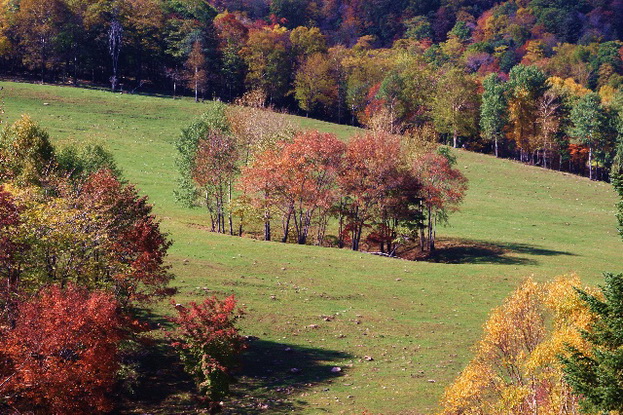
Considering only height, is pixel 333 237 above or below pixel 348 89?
below

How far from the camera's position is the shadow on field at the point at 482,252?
2336 inches

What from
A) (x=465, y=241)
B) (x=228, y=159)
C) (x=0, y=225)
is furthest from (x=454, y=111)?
(x=0, y=225)

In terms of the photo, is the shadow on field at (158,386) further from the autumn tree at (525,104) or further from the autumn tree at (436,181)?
the autumn tree at (525,104)

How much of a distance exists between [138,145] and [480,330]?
202 ft

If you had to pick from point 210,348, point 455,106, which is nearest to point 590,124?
point 455,106

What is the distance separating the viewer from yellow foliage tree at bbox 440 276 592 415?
2403cm

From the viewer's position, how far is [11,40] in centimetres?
Answer: 11425

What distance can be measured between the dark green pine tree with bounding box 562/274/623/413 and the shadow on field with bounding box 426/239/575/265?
38.2 metres

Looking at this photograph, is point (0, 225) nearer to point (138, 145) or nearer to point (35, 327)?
point (35, 327)

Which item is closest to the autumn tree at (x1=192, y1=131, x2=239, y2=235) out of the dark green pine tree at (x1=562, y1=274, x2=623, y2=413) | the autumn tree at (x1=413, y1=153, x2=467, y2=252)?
the autumn tree at (x1=413, y1=153, x2=467, y2=252)

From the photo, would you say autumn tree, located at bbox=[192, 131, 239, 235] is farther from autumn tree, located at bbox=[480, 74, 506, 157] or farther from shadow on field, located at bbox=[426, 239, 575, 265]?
autumn tree, located at bbox=[480, 74, 506, 157]

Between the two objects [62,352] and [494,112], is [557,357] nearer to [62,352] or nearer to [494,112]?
[62,352]

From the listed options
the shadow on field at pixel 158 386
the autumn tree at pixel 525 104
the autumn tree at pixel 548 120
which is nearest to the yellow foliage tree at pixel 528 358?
the shadow on field at pixel 158 386

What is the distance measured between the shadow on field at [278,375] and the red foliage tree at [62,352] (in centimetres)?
627
